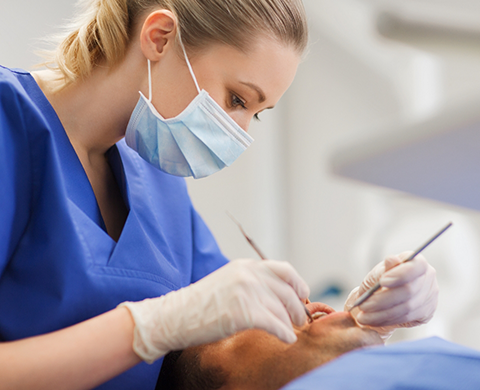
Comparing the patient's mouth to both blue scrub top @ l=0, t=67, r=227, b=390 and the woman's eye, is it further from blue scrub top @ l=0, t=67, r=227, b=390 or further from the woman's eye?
the woman's eye

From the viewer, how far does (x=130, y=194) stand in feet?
4.17

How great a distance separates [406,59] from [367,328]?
1.90 m

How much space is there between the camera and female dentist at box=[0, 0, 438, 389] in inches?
33.4

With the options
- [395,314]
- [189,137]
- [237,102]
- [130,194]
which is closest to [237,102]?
[237,102]

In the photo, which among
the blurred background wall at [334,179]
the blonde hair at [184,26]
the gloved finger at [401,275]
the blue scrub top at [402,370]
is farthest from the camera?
the blurred background wall at [334,179]

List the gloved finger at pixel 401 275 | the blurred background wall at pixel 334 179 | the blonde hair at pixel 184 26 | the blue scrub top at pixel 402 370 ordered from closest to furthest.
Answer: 1. the blue scrub top at pixel 402 370
2. the gloved finger at pixel 401 275
3. the blonde hair at pixel 184 26
4. the blurred background wall at pixel 334 179

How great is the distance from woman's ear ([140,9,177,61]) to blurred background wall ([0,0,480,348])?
95 cm

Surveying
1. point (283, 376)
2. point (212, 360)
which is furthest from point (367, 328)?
point (212, 360)

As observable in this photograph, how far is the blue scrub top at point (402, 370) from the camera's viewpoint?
2.14 feet

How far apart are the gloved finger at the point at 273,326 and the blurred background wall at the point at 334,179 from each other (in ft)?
4.16

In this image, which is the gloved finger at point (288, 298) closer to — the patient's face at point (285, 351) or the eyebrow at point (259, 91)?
the patient's face at point (285, 351)

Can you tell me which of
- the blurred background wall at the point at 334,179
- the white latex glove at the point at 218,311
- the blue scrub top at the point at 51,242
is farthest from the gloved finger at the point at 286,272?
the blurred background wall at the point at 334,179

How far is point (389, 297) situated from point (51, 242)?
2.43ft

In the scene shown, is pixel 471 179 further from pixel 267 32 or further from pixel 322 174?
pixel 322 174
